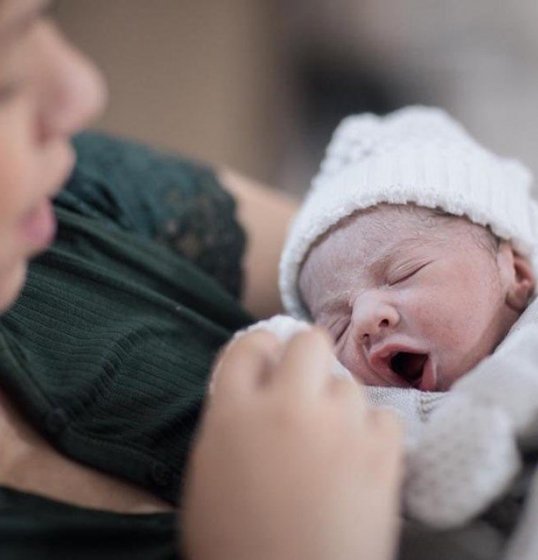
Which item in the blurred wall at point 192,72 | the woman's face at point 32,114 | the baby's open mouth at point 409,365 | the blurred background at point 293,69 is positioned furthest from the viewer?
the blurred wall at point 192,72

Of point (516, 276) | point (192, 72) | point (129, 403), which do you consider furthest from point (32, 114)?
point (192, 72)

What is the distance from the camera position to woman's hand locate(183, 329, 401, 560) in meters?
0.49

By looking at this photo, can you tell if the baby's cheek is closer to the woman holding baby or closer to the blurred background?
the woman holding baby

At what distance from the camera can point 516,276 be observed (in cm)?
85

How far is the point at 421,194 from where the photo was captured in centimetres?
84

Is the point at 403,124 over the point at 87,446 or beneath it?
over

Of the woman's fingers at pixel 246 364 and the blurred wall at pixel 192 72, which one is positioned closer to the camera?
the woman's fingers at pixel 246 364

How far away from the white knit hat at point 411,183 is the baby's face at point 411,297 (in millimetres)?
16

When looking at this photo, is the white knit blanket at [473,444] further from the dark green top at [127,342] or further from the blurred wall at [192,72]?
the blurred wall at [192,72]

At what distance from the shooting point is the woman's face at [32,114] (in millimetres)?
491

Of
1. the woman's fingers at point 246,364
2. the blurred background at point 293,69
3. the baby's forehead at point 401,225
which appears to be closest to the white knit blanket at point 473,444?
the woman's fingers at point 246,364

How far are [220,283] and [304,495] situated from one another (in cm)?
53

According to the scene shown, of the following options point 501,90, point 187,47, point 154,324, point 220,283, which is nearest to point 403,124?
point 220,283

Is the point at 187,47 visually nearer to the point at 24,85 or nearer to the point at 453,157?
the point at 453,157
